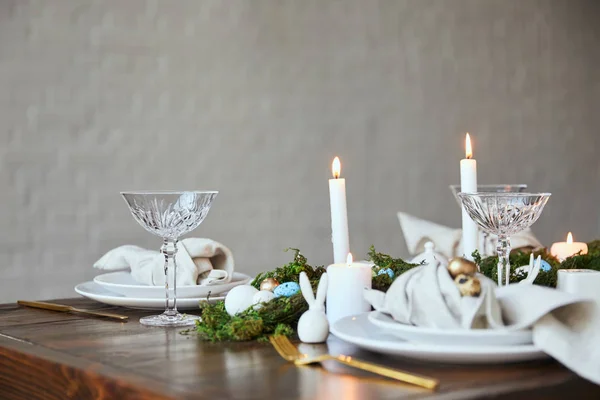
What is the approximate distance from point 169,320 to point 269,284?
6.6 inches

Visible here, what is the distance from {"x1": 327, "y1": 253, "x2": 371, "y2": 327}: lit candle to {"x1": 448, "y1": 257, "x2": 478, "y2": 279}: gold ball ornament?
0.20 meters

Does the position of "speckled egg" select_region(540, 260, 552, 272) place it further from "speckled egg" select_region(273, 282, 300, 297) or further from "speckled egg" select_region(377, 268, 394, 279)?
"speckled egg" select_region(273, 282, 300, 297)

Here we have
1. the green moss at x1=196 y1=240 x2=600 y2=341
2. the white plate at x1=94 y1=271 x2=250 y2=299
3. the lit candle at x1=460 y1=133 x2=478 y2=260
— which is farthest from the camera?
the white plate at x1=94 y1=271 x2=250 y2=299

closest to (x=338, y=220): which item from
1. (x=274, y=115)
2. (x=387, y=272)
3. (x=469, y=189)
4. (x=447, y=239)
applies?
(x=387, y=272)

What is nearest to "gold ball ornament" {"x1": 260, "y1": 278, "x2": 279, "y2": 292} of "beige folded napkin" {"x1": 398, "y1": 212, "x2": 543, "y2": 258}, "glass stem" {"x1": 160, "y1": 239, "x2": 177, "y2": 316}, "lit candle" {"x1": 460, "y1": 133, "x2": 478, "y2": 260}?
"glass stem" {"x1": 160, "y1": 239, "x2": 177, "y2": 316}

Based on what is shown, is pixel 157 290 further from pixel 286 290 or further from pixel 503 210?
pixel 503 210

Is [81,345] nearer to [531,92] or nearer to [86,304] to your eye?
[86,304]

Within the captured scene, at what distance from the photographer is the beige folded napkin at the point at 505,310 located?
0.92 metres

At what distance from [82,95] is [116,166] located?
0.28 m

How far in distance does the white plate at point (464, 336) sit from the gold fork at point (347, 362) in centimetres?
5

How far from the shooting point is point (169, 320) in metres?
1.33

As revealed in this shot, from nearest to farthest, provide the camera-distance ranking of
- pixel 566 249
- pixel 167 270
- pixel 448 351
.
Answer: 1. pixel 448 351
2. pixel 167 270
3. pixel 566 249

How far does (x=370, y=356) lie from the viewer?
3.33 feet

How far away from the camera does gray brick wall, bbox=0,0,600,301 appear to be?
112 inches
